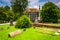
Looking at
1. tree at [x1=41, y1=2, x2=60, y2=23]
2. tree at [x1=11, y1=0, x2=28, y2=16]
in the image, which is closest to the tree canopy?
tree at [x1=11, y1=0, x2=28, y2=16]

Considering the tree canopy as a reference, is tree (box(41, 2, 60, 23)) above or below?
below

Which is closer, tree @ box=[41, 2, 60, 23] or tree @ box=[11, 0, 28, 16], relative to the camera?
tree @ box=[41, 2, 60, 23]

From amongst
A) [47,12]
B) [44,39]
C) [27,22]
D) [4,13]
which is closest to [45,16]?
[47,12]

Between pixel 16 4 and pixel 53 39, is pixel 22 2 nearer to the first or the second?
pixel 16 4

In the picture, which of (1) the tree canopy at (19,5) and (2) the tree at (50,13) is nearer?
(2) the tree at (50,13)

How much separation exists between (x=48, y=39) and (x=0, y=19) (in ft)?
120

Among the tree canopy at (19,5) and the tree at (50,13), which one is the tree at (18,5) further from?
the tree at (50,13)

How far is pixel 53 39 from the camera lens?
16.5 metres

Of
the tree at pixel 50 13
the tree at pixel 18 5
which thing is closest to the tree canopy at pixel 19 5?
the tree at pixel 18 5

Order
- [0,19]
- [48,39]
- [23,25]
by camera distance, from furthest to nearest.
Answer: [0,19]
[23,25]
[48,39]

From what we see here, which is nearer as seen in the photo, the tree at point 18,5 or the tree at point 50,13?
the tree at point 50,13

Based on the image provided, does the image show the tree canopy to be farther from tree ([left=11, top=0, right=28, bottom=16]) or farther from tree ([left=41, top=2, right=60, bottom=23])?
tree ([left=41, top=2, right=60, bottom=23])

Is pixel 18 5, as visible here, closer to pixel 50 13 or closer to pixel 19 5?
pixel 19 5

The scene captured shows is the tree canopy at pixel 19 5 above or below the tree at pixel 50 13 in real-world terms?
above
